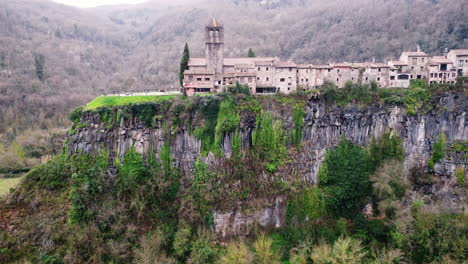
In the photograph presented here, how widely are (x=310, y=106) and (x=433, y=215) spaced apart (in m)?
17.1

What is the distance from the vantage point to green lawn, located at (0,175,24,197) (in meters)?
31.7

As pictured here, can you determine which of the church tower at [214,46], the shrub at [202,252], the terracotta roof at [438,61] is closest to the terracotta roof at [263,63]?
the church tower at [214,46]

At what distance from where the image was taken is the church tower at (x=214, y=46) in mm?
39156

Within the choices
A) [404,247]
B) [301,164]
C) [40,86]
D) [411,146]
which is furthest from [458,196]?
[40,86]

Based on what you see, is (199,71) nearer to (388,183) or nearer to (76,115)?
(76,115)

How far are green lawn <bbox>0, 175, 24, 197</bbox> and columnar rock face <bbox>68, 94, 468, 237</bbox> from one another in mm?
8844

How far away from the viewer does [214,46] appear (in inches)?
1545

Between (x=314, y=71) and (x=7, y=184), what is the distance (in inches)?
1678

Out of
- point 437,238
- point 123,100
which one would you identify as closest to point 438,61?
point 437,238

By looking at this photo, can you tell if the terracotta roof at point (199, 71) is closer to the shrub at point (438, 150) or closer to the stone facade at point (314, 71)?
the stone facade at point (314, 71)

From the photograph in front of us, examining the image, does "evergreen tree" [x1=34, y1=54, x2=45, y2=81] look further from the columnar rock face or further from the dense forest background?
the columnar rock face

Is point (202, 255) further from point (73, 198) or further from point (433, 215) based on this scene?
point (433, 215)

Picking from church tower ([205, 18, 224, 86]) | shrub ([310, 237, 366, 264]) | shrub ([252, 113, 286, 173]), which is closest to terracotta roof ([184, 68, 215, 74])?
church tower ([205, 18, 224, 86])

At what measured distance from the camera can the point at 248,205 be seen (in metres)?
31.5
